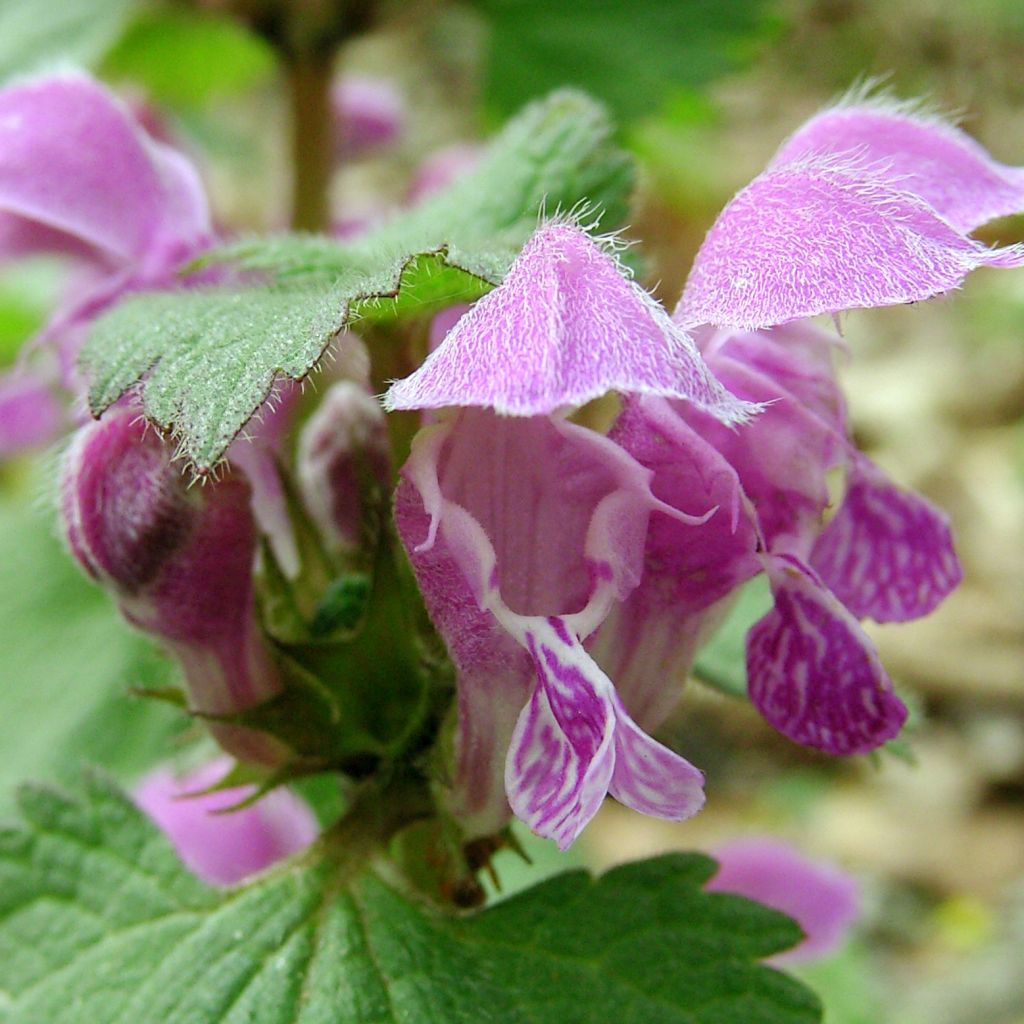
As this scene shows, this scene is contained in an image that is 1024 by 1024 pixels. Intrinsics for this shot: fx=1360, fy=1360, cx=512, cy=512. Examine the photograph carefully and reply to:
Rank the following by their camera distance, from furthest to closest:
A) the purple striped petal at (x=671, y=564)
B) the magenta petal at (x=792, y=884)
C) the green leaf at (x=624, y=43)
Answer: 1. the green leaf at (x=624, y=43)
2. the magenta petal at (x=792, y=884)
3. the purple striped petal at (x=671, y=564)

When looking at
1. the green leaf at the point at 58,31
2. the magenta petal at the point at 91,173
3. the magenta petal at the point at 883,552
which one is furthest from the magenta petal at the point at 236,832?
the green leaf at the point at 58,31

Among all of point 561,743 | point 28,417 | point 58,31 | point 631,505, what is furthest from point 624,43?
point 561,743

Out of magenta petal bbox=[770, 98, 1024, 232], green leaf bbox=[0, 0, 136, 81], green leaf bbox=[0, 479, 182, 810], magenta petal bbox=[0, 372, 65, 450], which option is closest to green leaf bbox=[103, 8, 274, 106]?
green leaf bbox=[0, 0, 136, 81]

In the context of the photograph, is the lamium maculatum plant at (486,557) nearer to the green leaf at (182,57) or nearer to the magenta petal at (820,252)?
the magenta petal at (820,252)

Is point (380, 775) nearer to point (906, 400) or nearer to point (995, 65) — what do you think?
point (906, 400)

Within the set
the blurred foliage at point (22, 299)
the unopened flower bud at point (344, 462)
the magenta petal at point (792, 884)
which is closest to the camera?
the unopened flower bud at point (344, 462)

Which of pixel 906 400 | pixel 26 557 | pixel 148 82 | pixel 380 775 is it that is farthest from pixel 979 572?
pixel 380 775
